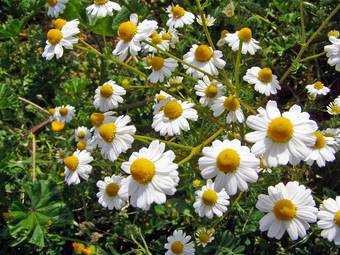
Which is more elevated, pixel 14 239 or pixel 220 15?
pixel 220 15

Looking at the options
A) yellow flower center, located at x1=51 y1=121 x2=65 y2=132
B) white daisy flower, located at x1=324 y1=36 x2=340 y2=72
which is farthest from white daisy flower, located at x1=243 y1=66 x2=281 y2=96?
yellow flower center, located at x1=51 y1=121 x2=65 y2=132

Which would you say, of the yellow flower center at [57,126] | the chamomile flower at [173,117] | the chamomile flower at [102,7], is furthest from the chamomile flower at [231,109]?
the yellow flower center at [57,126]

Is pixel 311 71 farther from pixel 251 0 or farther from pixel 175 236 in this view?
A: pixel 175 236

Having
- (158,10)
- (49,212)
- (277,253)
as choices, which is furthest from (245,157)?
(158,10)

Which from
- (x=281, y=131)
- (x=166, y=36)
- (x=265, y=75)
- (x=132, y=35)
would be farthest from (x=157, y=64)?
(x=281, y=131)

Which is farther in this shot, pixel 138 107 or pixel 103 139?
pixel 138 107

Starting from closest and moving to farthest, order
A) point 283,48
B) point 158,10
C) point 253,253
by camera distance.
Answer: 1. point 253,253
2. point 283,48
3. point 158,10

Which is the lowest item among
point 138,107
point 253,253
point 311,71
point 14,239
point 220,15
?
point 14,239

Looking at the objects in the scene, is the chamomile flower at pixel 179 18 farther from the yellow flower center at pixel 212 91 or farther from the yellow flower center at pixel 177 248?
the yellow flower center at pixel 177 248
